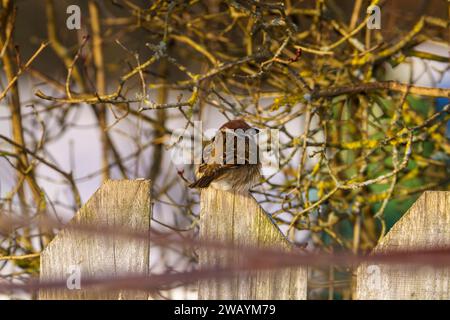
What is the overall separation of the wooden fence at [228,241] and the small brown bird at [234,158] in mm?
275

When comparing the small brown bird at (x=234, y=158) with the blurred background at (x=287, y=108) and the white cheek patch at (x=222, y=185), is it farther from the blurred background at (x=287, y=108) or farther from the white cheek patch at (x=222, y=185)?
the blurred background at (x=287, y=108)

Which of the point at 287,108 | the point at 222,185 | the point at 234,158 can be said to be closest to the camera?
the point at 222,185

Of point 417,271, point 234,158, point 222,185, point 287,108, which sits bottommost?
point 417,271

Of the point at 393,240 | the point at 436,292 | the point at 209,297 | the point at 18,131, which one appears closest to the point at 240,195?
the point at 209,297

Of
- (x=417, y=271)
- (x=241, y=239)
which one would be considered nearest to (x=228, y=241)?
(x=241, y=239)

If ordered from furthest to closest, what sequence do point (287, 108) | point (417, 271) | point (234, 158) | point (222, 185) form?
point (287, 108) < point (234, 158) < point (222, 185) < point (417, 271)

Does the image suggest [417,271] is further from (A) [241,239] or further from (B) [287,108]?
(B) [287,108]

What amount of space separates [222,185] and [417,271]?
1.99ft

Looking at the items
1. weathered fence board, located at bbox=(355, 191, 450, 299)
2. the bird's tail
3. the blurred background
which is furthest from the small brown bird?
weathered fence board, located at bbox=(355, 191, 450, 299)

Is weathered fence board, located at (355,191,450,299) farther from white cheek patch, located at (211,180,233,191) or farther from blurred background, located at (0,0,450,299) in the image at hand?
blurred background, located at (0,0,450,299)

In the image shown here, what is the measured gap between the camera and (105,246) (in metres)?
1.97

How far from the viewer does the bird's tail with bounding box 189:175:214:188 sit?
2.17 m

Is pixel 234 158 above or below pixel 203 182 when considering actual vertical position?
above
